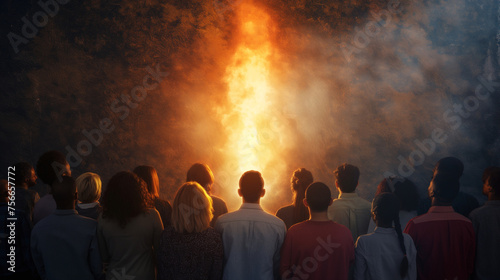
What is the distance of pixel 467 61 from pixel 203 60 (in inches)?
234

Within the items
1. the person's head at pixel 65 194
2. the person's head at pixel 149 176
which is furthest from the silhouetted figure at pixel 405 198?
the person's head at pixel 65 194

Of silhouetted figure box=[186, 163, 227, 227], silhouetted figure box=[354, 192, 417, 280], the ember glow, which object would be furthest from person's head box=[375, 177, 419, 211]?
the ember glow

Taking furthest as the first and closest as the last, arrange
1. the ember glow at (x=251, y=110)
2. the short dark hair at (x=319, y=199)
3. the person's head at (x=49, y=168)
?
the ember glow at (x=251, y=110), the person's head at (x=49, y=168), the short dark hair at (x=319, y=199)

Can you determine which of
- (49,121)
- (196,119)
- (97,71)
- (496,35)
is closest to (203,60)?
(196,119)

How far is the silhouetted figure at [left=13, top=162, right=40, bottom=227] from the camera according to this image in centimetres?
394

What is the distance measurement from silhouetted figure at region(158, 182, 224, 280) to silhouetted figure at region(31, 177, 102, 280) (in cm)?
71

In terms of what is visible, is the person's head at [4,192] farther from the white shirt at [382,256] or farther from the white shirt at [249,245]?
the white shirt at [382,256]

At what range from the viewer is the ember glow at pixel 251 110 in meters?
8.68

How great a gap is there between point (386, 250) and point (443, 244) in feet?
2.29

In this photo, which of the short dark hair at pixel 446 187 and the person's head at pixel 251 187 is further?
the short dark hair at pixel 446 187

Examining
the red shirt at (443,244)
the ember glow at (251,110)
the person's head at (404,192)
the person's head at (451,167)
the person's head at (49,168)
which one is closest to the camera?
the red shirt at (443,244)

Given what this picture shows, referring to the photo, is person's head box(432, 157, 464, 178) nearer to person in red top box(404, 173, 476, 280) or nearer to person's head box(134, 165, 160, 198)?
person in red top box(404, 173, 476, 280)

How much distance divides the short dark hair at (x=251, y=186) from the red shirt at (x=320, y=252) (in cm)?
50

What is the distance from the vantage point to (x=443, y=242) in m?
3.47
